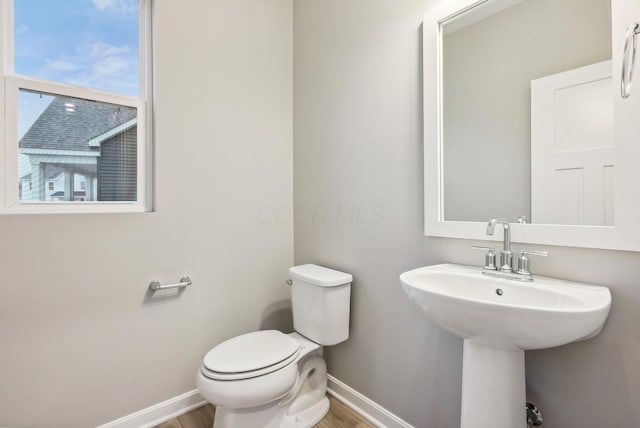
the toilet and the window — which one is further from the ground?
the window

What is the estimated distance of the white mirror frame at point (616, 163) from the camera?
85 cm

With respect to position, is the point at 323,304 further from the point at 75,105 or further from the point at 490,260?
the point at 75,105

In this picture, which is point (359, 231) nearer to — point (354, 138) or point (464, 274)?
point (354, 138)

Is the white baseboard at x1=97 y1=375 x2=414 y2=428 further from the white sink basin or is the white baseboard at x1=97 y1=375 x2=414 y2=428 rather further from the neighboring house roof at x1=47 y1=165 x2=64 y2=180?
the neighboring house roof at x1=47 y1=165 x2=64 y2=180

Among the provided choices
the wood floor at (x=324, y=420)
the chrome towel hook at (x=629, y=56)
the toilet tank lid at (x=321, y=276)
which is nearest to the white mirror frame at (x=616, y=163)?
the chrome towel hook at (x=629, y=56)

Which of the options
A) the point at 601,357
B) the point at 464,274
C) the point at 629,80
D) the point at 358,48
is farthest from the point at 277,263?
the point at 629,80

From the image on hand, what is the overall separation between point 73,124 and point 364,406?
2.01 meters

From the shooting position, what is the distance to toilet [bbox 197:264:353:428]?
1232mm

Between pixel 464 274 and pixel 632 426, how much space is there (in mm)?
587

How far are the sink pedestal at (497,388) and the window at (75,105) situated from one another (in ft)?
5.38

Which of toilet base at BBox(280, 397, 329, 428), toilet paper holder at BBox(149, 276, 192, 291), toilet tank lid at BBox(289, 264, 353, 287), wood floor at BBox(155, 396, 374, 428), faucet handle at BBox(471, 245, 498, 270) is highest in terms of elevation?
faucet handle at BBox(471, 245, 498, 270)

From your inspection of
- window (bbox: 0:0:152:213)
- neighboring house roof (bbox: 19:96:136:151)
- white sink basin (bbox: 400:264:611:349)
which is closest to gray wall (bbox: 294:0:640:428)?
white sink basin (bbox: 400:264:611:349)

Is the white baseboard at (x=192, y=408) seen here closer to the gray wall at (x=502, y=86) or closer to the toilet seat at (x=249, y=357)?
the toilet seat at (x=249, y=357)

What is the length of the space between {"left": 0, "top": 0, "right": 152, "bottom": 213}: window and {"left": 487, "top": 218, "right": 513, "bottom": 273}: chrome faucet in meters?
1.59
